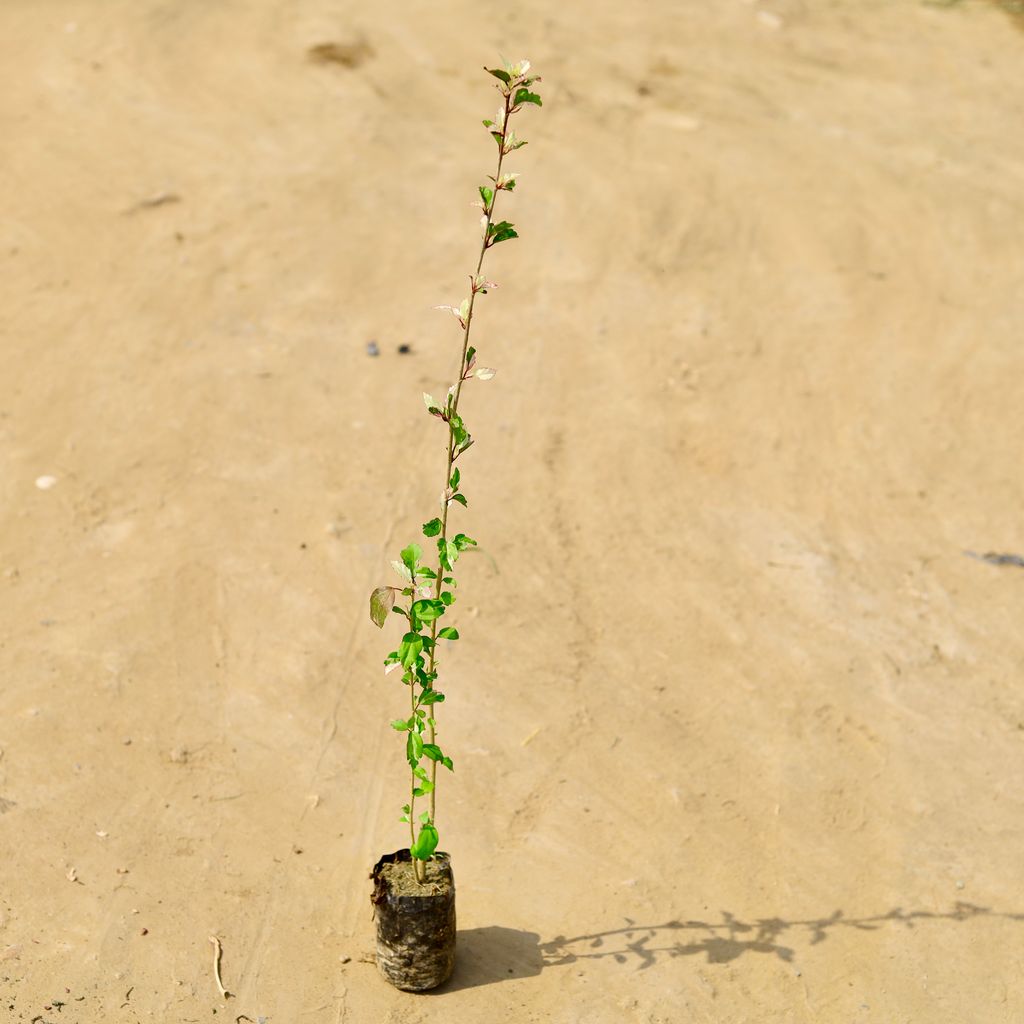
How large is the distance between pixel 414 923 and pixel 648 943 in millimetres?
733

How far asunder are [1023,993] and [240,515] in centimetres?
309

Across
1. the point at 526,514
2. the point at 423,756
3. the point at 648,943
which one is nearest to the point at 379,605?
the point at 423,756

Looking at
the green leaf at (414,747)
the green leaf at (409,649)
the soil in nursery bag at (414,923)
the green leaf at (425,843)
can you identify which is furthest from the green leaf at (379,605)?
the soil in nursery bag at (414,923)

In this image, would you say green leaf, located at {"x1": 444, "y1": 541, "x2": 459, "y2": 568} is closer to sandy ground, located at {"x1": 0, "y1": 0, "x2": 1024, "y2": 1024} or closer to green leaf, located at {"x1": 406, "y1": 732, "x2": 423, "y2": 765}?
green leaf, located at {"x1": 406, "y1": 732, "x2": 423, "y2": 765}

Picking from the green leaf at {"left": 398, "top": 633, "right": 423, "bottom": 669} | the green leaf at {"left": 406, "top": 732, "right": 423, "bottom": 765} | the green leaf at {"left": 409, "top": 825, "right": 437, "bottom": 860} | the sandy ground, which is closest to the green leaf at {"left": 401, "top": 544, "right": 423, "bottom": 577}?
the green leaf at {"left": 398, "top": 633, "right": 423, "bottom": 669}

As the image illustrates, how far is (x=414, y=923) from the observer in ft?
10.5

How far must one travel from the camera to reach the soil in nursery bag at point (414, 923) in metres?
3.19

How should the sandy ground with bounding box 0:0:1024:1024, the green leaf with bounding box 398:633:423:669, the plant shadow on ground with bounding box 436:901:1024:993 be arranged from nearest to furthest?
the green leaf with bounding box 398:633:423:669
the plant shadow on ground with bounding box 436:901:1024:993
the sandy ground with bounding box 0:0:1024:1024

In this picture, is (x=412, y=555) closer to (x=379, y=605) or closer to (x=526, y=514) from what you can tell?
(x=379, y=605)

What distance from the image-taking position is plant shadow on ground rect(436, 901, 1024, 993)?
3443 millimetres

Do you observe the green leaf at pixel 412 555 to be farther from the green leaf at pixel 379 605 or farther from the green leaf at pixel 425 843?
the green leaf at pixel 425 843

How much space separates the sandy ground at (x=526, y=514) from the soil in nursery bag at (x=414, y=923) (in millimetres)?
100

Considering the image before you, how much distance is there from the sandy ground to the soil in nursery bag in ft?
0.33

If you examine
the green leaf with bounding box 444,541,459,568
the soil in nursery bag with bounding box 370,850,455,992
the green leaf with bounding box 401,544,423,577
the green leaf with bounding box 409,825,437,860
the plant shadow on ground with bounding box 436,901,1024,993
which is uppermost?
the green leaf with bounding box 444,541,459,568
